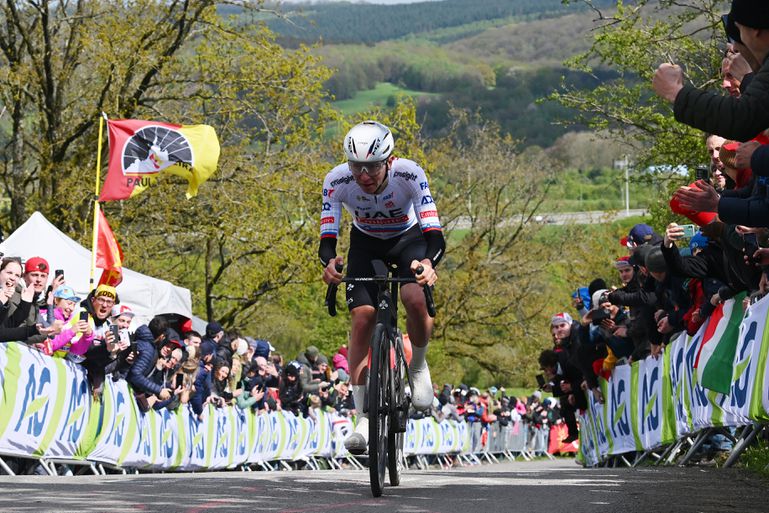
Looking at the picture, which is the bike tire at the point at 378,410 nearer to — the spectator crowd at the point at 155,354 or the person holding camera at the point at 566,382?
the spectator crowd at the point at 155,354

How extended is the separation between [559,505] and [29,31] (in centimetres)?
2555

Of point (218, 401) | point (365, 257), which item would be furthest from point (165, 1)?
point (365, 257)

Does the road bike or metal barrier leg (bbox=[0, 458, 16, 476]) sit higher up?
the road bike

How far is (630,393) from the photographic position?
640 inches

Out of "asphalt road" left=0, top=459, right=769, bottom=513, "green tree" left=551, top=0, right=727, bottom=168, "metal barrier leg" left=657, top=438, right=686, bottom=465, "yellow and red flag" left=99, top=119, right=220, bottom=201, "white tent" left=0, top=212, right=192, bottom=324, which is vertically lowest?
→ "asphalt road" left=0, top=459, right=769, bottom=513

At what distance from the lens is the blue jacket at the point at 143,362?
1544 centimetres

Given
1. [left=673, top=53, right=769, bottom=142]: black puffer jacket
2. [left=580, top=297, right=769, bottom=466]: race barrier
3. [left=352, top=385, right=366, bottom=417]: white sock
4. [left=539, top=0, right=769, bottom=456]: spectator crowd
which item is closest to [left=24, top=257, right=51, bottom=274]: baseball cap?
[left=352, top=385, right=366, bottom=417]: white sock

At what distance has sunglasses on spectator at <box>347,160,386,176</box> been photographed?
30.3 ft

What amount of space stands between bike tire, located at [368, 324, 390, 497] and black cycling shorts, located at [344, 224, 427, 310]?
29.2 inches

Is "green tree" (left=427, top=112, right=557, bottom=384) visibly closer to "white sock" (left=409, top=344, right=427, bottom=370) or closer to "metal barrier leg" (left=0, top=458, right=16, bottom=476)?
"metal barrier leg" (left=0, top=458, right=16, bottom=476)

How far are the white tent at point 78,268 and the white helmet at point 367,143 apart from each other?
9750 millimetres

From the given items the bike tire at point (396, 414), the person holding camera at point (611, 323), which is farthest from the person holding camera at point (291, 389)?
the bike tire at point (396, 414)

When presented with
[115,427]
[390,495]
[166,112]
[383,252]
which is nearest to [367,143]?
[383,252]

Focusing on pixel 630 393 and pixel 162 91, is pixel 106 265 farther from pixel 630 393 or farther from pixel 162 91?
pixel 162 91
